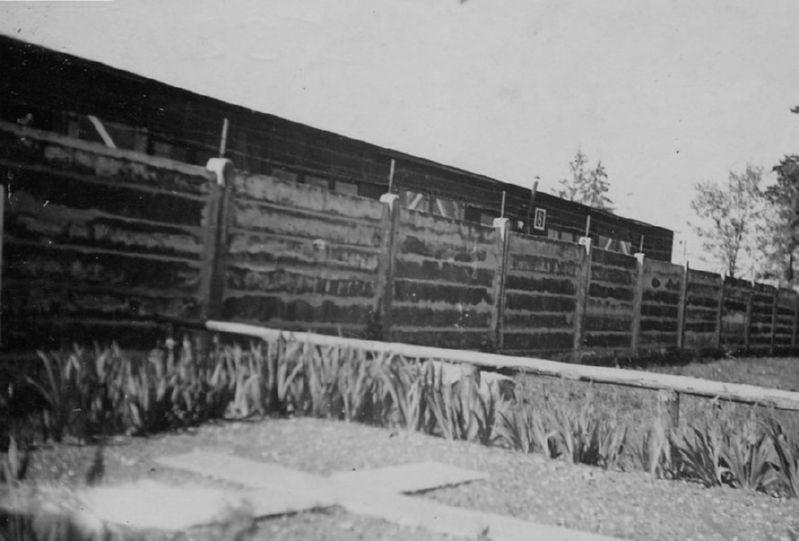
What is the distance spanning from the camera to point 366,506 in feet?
10.3

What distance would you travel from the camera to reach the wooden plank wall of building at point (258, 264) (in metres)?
5.50

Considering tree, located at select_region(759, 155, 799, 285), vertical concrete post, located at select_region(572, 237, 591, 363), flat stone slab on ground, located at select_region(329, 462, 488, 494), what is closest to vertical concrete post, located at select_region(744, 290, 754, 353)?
tree, located at select_region(759, 155, 799, 285)

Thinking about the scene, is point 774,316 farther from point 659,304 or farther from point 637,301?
point 637,301

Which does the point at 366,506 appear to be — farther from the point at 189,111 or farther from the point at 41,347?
the point at 189,111

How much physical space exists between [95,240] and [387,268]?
375 centimetres

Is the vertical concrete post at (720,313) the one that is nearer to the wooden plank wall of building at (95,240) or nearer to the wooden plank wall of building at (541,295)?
the wooden plank wall of building at (541,295)

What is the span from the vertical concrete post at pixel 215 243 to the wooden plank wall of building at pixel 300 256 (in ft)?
0.18

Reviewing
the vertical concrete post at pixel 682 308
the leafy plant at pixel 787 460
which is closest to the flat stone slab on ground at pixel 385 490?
the leafy plant at pixel 787 460

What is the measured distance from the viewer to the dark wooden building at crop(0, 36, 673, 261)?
10078 mm

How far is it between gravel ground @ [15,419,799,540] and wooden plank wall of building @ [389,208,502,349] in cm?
420

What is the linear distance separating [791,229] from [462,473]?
20.1 metres

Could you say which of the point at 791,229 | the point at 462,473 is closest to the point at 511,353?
the point at 462,473

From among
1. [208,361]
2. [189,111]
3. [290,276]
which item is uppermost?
[189,111]

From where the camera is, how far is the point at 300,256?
7.72 meters
